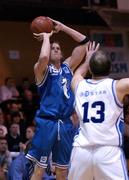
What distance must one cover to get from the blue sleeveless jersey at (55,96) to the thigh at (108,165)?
1.20 meters

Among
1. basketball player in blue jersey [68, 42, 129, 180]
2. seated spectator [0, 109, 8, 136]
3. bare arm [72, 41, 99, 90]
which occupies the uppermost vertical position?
bare arm [72, 41, 99, 90]

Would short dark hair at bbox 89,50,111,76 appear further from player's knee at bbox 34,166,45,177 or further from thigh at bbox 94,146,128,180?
player's knee at bbox 34,166,45,177

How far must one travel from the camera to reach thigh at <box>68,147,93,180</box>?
524cm

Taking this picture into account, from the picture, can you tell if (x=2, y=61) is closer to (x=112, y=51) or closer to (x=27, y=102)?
(x=27, y=102)

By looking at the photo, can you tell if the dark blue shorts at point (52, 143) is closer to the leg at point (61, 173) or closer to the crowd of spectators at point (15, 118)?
the leg at point (61, 173)

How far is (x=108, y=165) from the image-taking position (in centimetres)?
518

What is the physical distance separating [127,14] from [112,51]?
153 cm

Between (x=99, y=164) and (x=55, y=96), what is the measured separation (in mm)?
1367

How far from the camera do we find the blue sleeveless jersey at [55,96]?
6.32 meters

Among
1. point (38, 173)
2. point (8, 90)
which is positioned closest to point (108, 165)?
point (38, 173)

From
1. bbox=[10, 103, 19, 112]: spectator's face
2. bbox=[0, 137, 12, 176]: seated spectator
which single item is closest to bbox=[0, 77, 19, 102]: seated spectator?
bbox=[10, 103, 19, 112]: spectator's face

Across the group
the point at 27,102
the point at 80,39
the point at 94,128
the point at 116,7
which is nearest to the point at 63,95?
the point at 80,39

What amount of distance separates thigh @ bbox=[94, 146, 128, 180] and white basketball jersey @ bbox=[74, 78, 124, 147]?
0.28 ft

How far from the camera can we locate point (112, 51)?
16.6 metres
